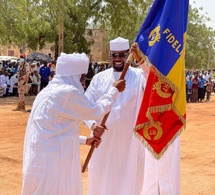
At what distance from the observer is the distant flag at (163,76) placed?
480 centimetres

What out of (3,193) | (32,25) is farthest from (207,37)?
(3,193)

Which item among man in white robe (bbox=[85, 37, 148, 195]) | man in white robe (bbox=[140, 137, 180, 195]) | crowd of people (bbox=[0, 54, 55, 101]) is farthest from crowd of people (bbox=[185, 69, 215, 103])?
man in white robe (bbox=[85, 37, 148, 195])

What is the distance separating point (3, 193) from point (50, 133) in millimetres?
3036

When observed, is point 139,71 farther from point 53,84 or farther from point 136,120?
point 53,84

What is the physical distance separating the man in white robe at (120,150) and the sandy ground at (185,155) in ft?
5.39

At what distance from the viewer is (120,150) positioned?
17.0 ft

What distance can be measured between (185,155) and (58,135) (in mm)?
6103

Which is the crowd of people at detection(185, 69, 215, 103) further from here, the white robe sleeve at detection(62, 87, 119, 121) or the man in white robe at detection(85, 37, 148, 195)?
the white robe sleeve at detection(62, 87, 119, 121)

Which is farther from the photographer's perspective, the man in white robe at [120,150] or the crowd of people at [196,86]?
the crowd of people at [196,86]

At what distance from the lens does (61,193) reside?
12.4ft

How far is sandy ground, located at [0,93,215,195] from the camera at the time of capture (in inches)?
275

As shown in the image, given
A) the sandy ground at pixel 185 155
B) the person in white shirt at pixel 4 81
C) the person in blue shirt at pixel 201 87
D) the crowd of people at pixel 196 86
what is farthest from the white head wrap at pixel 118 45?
the person in blue shirt at pixel 201 87

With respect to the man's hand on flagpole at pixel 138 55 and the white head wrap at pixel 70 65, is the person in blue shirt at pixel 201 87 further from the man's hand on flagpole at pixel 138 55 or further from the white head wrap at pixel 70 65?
the white head wrap at pixel 70 65

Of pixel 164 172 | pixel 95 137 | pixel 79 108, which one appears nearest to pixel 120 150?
pixel 164 172
